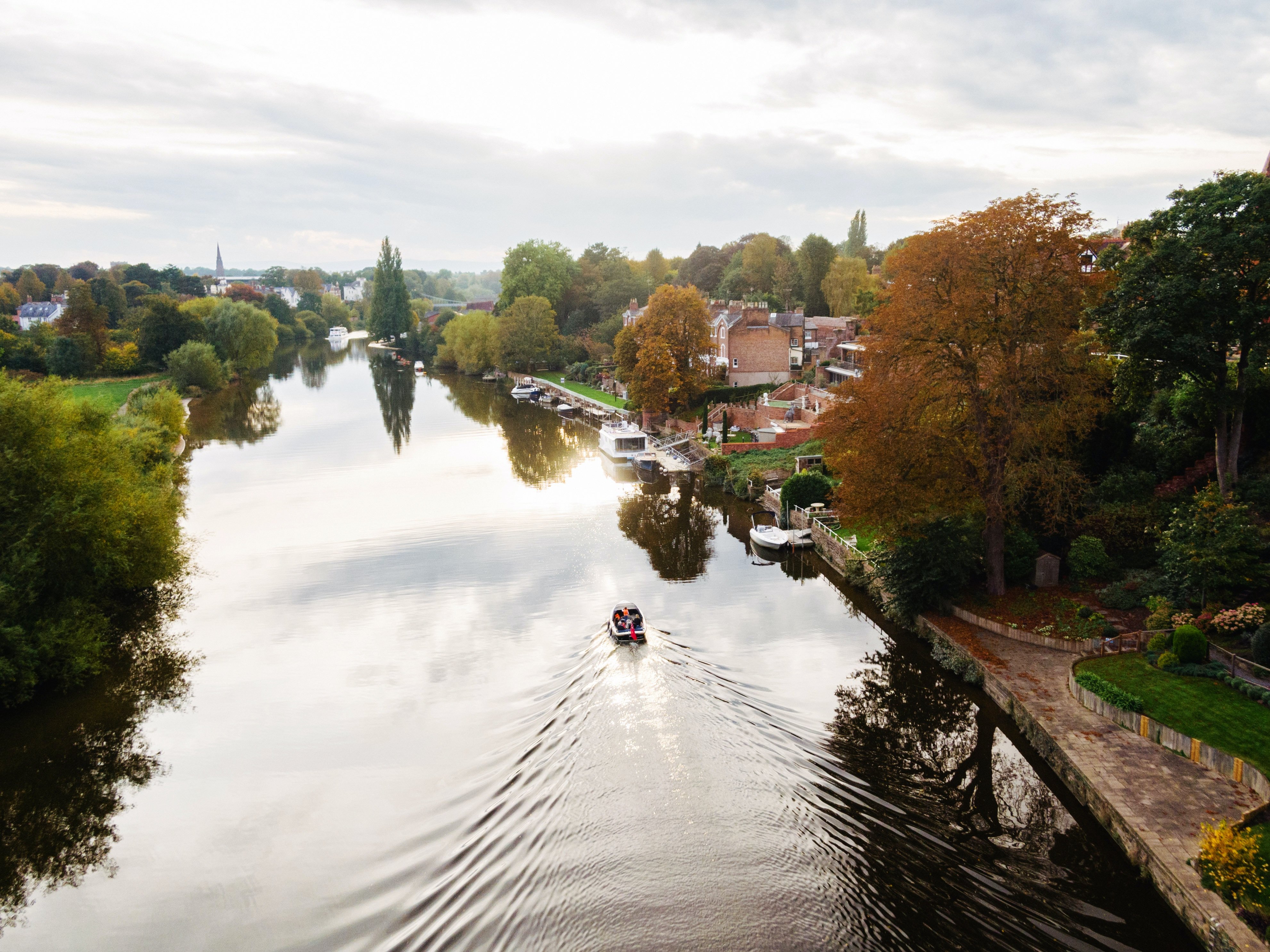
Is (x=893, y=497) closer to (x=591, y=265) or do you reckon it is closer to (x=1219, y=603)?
(x=1219, y=603)

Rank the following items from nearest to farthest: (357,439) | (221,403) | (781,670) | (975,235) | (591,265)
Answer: (781,670)
(975,235)
(357,439)
(221,403)
(591,265)

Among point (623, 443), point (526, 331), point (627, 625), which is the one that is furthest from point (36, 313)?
point (627, 625)

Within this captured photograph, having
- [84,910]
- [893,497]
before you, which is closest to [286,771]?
[84,910]

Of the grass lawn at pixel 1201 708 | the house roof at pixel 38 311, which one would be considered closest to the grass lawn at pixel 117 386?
the grass lawn at pixel 1201 708

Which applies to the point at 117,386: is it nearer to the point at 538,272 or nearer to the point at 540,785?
the point at 538,272

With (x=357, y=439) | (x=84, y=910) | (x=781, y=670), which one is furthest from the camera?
(x=357, y=439)

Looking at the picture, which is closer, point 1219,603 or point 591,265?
point 1219,603
